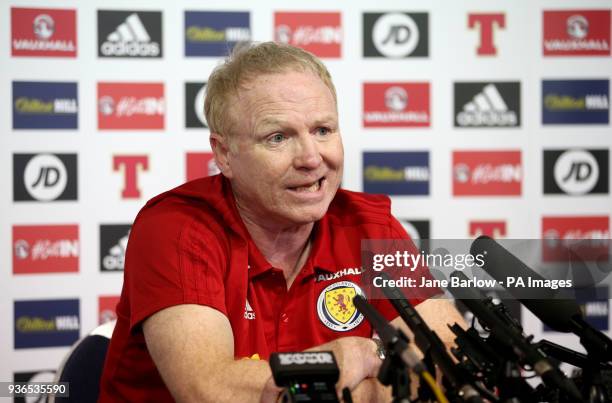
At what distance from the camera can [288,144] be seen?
144 centimetres

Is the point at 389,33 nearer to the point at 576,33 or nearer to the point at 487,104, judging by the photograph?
the point at 487,104

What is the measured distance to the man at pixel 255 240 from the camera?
1340mm

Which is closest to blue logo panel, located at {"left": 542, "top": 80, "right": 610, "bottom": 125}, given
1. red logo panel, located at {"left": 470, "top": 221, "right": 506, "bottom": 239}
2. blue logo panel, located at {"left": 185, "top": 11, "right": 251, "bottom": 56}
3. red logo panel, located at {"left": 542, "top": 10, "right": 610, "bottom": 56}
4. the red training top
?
red logo panel, located at {"left": 542, "top": 10, "right": 610, "bottom": 56}

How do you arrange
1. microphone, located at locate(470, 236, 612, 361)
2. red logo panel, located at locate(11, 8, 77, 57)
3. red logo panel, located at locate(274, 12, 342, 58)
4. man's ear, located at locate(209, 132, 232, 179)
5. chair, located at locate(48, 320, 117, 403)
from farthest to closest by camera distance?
red logo panel, located at locate(274, 12, 342, 58) < red logo panel, located at locate(11, 8, 77, 57) < chair, located at locate(48, 320, 117, 403) < man's ear, located at locate(209, 132, 232, 179) < microphone, located at locate(470, 236, 612, 361)

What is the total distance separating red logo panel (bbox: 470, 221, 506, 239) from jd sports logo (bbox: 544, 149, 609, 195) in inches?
11.2

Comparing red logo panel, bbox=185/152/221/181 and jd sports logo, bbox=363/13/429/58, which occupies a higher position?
jd sports logo, bbox=363/13/429/58

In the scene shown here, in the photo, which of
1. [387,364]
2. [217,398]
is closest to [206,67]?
→ [217,398]

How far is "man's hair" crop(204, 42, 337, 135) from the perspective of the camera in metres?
1.45

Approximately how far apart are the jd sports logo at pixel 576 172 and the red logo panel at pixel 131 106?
189cm

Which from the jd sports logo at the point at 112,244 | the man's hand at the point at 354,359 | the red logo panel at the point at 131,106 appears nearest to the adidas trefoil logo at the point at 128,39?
the red logo panel at the point at 131,106

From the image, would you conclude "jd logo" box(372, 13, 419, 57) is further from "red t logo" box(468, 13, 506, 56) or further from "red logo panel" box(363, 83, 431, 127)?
"red t logo" box(468, 13, 506, 56)

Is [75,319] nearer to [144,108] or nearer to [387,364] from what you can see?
[144,108]

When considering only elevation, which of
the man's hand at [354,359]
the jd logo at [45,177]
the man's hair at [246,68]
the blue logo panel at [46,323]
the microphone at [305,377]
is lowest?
the blue logo panel at [46,323]

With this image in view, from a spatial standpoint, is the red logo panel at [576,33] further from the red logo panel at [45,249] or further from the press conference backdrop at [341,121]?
the red logo panel at [45,249]
